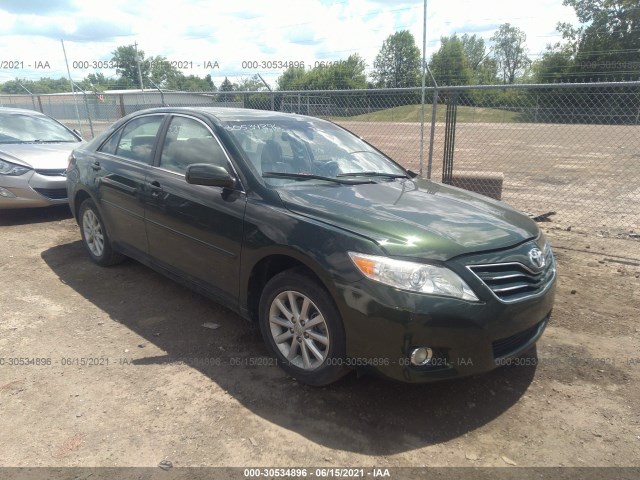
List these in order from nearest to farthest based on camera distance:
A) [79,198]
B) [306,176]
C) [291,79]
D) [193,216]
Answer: [306,176], [193,216], [79,198], [291,79]

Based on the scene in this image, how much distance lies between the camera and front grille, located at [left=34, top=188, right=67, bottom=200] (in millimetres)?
6836

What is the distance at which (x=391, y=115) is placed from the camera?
50.6 feet

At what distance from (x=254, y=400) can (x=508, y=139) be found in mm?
23236

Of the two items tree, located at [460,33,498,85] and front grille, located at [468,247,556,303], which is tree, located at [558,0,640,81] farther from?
front grille, located at [468,247,556,303]

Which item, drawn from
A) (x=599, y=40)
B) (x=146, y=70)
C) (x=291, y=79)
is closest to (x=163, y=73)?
(x=146, y=70)

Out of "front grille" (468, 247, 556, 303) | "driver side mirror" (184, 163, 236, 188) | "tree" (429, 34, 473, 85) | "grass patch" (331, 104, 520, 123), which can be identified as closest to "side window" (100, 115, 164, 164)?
"driver side mirror" (184, 163, 236, 188)

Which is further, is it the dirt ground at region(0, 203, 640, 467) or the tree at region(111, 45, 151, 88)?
the tree at region(111, 45, 151, 88)

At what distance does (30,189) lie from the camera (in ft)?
22.2

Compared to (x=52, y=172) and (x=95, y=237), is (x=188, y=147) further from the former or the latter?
(x=52, y=172)

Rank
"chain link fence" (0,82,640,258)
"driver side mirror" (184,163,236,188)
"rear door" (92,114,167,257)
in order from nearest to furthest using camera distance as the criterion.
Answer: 1. "driver side mirror" (184,163,236,188)
2. "rear door" (92,114,167,257)
3. "chain link fence" (0,82,640,258)

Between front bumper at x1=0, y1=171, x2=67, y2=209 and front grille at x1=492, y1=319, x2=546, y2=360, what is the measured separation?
21.1 feet

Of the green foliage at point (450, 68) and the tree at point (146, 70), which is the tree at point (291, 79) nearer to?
the green foliage at point (450, 68)

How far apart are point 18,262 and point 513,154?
16.8m

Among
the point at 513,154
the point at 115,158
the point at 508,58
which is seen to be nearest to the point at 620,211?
the point at 115,158
